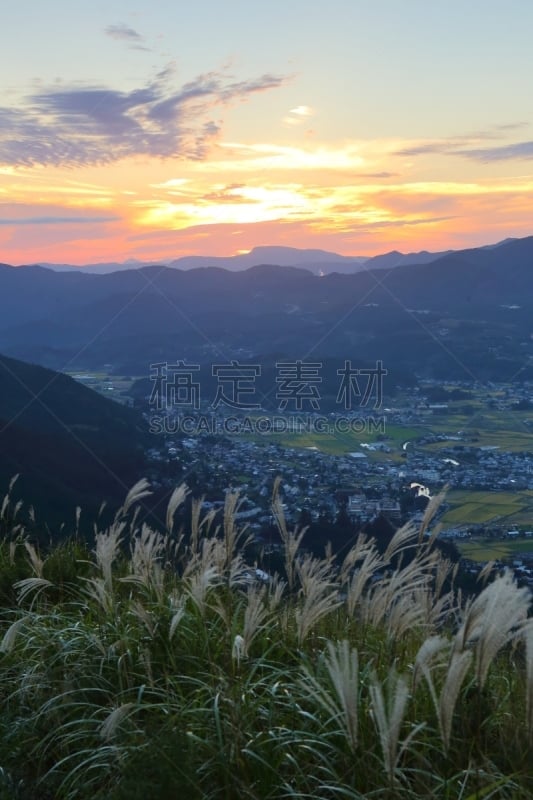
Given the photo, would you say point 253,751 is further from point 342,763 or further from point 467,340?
point 467,340

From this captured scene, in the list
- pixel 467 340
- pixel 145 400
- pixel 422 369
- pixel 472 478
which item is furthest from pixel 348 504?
pixel 467 340

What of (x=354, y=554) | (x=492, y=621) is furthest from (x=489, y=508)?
(x=492, y=621)

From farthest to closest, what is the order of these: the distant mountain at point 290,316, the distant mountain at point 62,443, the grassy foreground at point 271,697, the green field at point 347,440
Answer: the distant mountain at point 290,316 < the green field at point 347,440 < the distant mountain at point 62,443 < the grassy foreground at point 271,697

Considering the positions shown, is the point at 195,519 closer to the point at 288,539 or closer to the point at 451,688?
the point at 288,539

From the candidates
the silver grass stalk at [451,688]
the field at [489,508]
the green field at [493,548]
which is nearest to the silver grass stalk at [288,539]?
the silver grass stalk at [451,688]

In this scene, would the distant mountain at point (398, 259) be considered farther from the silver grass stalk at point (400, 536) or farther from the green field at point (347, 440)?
the silver grass stalk at point (400, 536)
